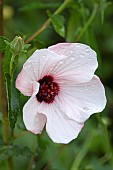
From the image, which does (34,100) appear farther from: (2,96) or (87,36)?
(87,36)

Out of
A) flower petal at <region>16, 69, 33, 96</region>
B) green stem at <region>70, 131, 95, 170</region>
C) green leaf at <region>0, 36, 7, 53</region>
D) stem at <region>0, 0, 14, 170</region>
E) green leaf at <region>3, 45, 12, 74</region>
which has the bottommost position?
green stem at <region>70, 131, 95, 170</region>

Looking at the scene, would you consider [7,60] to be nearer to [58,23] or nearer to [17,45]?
[17,45]

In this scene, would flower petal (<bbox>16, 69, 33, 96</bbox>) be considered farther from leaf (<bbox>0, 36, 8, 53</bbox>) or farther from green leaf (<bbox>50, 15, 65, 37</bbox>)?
green leaf (<bbox>50, 15, 65, 37</bbox>)

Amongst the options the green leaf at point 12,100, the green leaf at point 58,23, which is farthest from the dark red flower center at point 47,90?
the green leaf at point 58,23

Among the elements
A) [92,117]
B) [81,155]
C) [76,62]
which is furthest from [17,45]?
[81,155]

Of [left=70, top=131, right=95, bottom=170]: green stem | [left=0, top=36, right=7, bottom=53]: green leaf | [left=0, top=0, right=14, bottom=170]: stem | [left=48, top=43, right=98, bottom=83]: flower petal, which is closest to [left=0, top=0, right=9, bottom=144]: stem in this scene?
[left=0, top=0, right=14, bottom=170]: stem

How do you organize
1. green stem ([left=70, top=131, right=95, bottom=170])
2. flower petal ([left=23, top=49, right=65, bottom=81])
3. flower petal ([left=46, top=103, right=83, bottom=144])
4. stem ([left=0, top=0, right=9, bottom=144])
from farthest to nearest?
green stem ([left=70, top=131, right=95, bottom=170]) → stem ([left=0, top=0, right=9, bottom=144]) → flower petal ([left=46, top=103, right=83, bottom=144]) → flower petal ([left=23, top=49, right=65, bottom=81])
